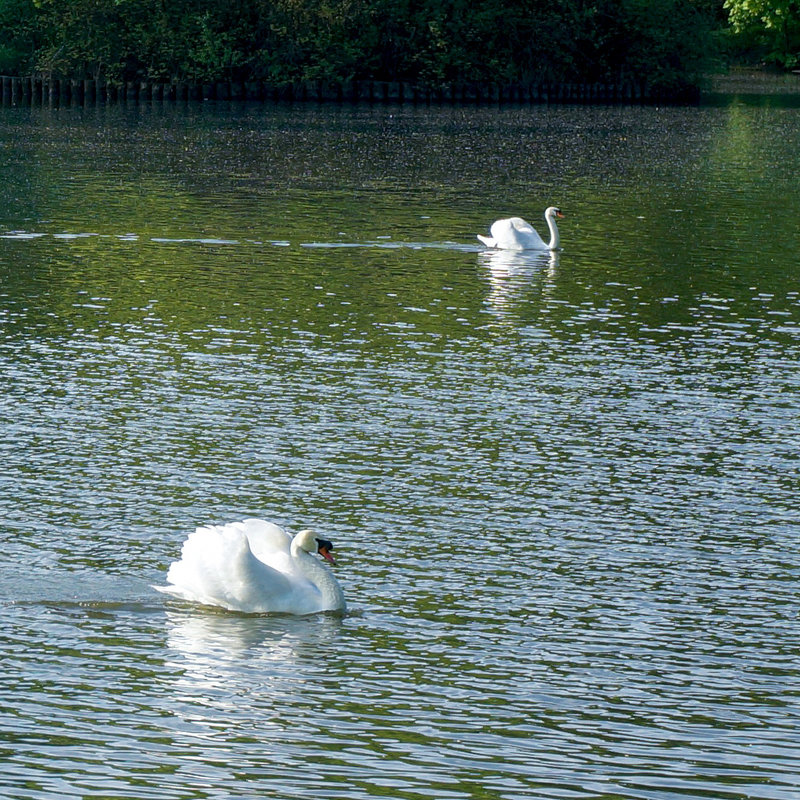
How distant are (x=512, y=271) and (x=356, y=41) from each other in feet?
183

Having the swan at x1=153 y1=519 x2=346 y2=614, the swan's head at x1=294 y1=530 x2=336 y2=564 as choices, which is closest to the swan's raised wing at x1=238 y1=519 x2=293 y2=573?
the swan at x1=153 y1=519 x2=346 y2=614

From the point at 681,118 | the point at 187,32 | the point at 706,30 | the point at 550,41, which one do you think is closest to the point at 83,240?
the point at 681,118

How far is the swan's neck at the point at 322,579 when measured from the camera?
11203mm

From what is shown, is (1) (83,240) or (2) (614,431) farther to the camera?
(1) (83,240)

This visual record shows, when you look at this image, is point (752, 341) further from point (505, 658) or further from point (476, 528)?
point (505, 658)

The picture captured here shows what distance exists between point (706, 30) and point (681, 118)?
59.6 ft

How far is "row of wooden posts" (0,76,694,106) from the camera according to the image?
2908 inches

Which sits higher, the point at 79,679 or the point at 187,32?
the point at 187,32

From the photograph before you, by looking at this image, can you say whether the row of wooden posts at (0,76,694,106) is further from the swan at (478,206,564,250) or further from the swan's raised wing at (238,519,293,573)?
the swan's raised wing at (238,519,293,573)

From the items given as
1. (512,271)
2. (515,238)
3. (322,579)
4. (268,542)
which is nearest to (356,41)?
(515,238)

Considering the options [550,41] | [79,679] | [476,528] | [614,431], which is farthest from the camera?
[550,41]

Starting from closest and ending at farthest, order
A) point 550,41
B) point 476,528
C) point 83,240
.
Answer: point 476,528 → point 83,240 → point 550,41

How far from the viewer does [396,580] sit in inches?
471

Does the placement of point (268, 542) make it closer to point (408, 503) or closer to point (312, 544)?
point (312, 544)
